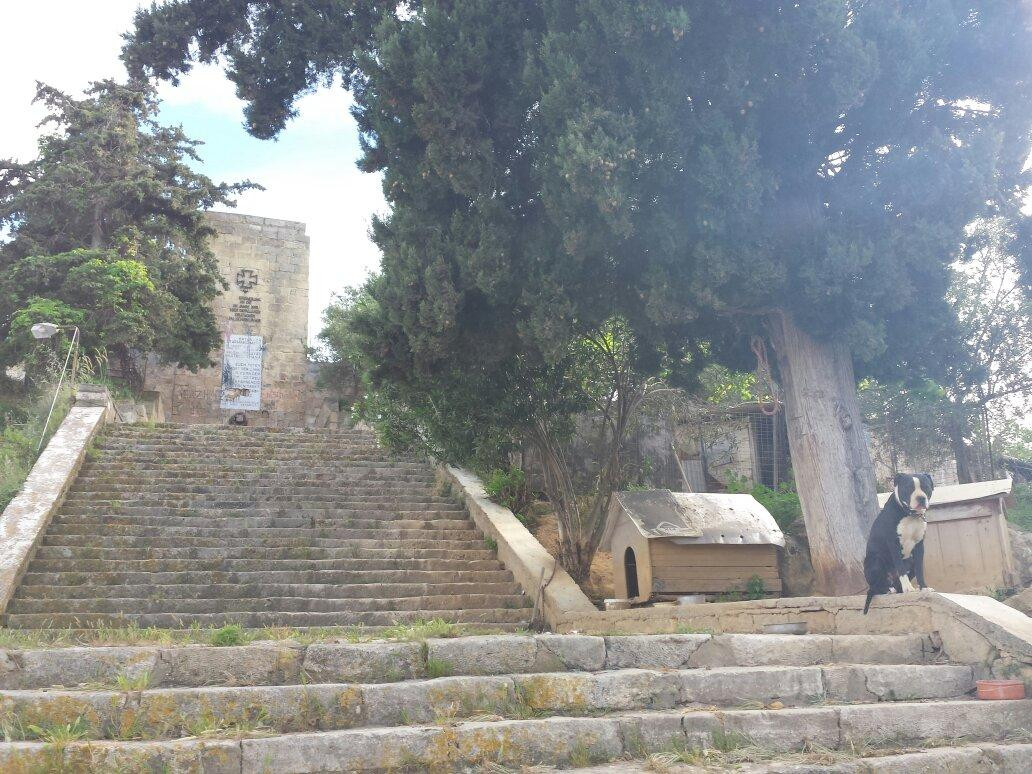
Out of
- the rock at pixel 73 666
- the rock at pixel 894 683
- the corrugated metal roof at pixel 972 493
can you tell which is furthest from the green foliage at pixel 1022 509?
the rock at pixel 73 666

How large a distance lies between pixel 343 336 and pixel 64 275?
6614 millimetres

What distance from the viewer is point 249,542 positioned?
10.9 metres

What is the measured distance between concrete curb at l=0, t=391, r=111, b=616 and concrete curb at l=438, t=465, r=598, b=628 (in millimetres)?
5166

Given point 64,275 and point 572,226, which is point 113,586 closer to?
point 572,226

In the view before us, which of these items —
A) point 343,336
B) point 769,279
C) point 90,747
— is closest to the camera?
point 90,747

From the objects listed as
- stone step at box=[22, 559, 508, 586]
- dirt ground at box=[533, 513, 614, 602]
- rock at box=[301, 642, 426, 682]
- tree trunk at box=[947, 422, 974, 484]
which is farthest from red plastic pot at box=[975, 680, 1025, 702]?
tree trunk at box=[947, 422, 974, 484]

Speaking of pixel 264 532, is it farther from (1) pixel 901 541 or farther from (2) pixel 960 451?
(2) pixel 960 451

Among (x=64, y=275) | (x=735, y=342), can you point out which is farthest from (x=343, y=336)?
(x=735, y=342)

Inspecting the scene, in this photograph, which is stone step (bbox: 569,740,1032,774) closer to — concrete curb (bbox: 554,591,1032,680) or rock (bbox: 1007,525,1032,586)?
concrete curb (bbox: 554,591,1032,680)

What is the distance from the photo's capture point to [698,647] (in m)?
4.97

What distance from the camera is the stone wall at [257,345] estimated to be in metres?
26.5

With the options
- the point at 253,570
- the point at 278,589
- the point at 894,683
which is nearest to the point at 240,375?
the point at 253,570

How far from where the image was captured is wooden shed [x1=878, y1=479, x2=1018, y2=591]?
8.73 metres

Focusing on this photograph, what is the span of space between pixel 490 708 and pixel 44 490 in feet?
29.7
